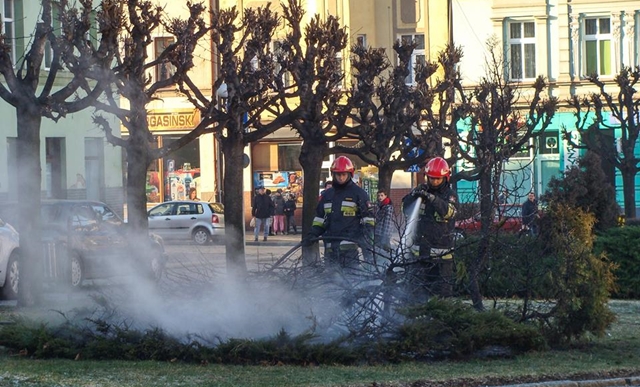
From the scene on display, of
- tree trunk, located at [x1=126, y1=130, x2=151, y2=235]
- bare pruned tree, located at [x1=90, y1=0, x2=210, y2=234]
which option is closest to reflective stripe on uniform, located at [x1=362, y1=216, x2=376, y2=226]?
bare pruned tree, located at [x1=90, y1=0, x2=210, y2=234]

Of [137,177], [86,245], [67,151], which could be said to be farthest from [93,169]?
[86,245]

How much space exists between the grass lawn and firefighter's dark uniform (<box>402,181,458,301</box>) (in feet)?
3.06

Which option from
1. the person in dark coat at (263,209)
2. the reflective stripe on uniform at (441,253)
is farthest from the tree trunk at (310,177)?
the person in dark coat at (263,209)

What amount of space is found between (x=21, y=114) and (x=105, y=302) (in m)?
4.93

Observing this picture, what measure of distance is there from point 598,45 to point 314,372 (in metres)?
35.1

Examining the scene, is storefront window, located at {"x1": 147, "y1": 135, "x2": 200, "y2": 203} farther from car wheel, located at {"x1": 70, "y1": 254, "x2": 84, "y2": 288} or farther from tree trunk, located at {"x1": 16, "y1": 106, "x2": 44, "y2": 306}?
tree trunk, located at {"x1": 16, "y1": 106, "x2": 44, "y2": 306}

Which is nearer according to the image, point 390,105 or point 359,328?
point 359,328

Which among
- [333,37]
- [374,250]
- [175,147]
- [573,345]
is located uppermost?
[333,37]

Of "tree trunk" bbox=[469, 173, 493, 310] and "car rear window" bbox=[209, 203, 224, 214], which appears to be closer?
"tree trunk" bbox=[469, 173, 493, 310]

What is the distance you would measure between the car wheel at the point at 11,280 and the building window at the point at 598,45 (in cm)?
2941

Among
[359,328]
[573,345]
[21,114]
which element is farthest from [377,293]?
[21,114]

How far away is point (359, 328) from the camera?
9969mm

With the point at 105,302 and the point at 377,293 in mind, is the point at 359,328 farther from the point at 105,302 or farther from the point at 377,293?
the point at 105,302

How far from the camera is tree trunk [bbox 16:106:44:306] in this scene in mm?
14594
